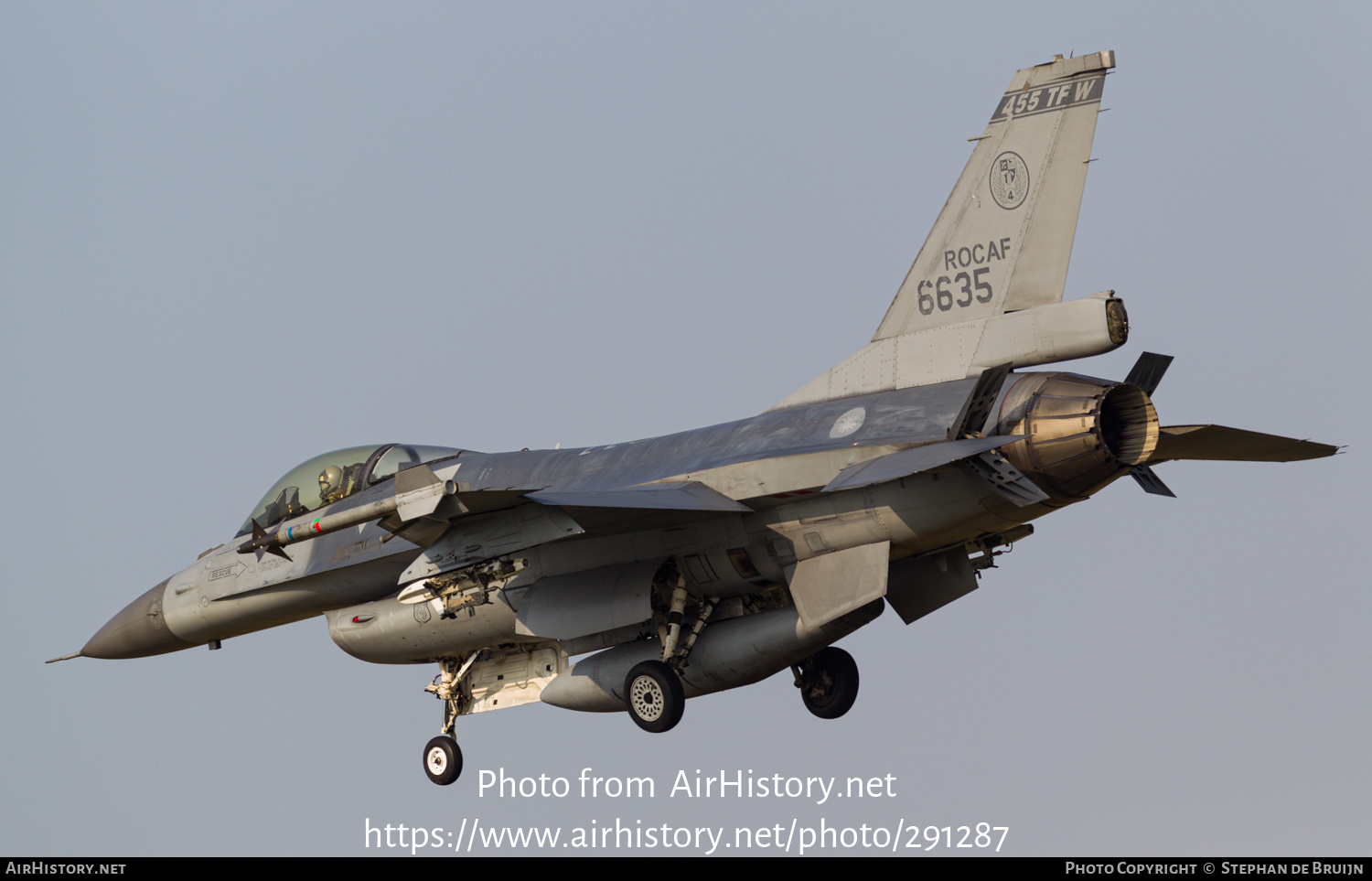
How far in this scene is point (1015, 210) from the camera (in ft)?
47.1

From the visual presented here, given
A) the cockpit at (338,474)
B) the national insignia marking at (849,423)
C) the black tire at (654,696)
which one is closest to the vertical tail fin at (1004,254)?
the national insignia marking at (849,423)

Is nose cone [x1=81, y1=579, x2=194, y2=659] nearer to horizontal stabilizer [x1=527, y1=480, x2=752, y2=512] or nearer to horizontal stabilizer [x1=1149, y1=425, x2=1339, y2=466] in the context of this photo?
horizontal stabilizer [x1=527, y1=480, x2=752, y2=512]

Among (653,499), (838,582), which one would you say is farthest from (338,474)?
(838,582)

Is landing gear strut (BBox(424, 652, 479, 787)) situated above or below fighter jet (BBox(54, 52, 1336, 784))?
below

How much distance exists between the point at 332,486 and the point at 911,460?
309 inches

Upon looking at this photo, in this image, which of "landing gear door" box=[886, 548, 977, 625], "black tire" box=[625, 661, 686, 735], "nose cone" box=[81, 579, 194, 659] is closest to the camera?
"black tire" box=[625, 661, 686, 735]

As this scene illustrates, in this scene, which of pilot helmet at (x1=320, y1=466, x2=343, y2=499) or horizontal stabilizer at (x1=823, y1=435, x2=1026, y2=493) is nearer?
horizontal stabilizer at (x1=823, y1=435, x2=1026, y2=493)

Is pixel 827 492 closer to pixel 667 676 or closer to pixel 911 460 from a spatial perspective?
pixel 911 460

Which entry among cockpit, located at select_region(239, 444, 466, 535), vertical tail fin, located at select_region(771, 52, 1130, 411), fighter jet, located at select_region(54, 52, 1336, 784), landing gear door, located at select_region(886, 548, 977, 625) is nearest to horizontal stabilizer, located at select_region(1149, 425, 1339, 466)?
fighter jet, located at select_region(54, 52, 1336, 784)

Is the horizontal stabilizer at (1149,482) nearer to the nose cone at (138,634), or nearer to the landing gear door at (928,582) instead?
the landing gear door at (928,582)

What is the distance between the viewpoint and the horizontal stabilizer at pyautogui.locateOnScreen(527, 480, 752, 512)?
13.6 m

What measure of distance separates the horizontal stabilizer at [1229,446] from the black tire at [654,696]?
16.1ft

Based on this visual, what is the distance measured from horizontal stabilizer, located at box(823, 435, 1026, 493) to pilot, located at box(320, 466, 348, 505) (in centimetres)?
692

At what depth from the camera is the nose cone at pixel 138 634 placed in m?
18.9
